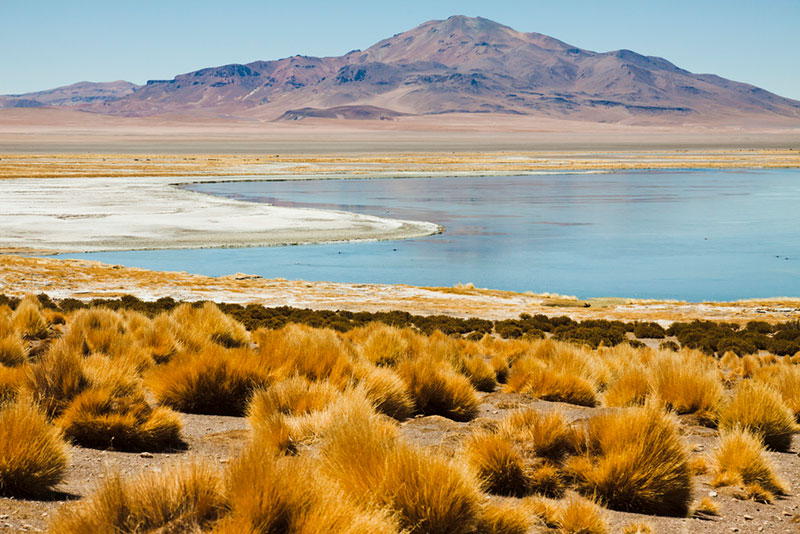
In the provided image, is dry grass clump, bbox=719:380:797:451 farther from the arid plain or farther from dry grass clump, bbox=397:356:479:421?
dry grass clump, bbox=397:356:479:421

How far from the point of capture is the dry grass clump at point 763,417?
697cm

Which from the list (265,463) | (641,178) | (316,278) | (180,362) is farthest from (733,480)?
(641,178)

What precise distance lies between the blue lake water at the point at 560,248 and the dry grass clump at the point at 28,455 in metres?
21.3

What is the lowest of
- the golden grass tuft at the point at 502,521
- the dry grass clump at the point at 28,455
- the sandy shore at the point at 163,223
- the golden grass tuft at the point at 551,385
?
the sandy shore at the point at 163,223

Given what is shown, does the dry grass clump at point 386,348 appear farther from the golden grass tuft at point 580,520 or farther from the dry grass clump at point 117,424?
the golden grass tuft at point 580,520

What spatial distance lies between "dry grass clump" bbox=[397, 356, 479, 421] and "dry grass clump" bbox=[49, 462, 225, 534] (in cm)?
384

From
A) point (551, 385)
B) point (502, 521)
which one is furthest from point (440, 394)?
point (502, 521)

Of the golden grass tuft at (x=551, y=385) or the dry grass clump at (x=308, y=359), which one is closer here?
the dry grass clump at (x=308, y=359)

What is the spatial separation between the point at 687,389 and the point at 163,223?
104 ft

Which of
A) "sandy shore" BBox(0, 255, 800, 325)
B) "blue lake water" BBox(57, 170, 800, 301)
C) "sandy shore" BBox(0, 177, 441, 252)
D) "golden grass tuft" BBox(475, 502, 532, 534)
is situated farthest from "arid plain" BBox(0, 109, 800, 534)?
"sandy shore" BBox(0, 177, 441, 252)

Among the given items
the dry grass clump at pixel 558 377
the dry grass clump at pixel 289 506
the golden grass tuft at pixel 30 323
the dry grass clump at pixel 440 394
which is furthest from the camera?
the golden grass tuft at pixel 30 323

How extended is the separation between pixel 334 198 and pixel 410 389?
43660 mm

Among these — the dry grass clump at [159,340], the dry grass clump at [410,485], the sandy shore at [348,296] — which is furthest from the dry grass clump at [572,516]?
the sandy shore at [348,296]

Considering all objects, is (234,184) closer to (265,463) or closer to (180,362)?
(180,362)
